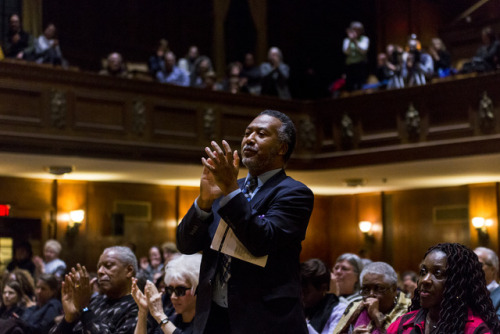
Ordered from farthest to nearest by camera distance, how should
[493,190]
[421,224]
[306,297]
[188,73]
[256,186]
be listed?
[421,224]
[493,190]
[188,73]
[306,297]
[256,186]

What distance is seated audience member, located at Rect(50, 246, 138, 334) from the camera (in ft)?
12.5

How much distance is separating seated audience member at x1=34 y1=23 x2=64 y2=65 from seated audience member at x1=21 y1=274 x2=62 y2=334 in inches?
173

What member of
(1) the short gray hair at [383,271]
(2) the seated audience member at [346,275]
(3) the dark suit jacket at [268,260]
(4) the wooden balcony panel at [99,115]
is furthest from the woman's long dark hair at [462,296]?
(4) the wooden balcony panel at [99,115]

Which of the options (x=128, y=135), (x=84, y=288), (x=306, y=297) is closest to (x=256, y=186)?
(x=84, y=288)

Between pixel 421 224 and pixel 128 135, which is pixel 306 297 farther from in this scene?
pixel 421 224

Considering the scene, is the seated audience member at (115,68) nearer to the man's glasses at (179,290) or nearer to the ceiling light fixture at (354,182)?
the ceiling light fixture at (354,182)

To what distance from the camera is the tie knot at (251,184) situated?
260cm

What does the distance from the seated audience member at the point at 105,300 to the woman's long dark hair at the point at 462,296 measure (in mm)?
1783

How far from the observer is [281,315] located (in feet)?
7.84

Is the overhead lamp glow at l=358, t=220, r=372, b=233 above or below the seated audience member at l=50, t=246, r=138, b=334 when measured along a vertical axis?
below

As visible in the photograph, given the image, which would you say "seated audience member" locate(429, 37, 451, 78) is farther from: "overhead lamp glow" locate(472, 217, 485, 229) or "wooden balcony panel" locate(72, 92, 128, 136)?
"wooden balcony panel" locate(72, 92, 128, 136)

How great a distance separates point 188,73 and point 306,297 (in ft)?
22.5

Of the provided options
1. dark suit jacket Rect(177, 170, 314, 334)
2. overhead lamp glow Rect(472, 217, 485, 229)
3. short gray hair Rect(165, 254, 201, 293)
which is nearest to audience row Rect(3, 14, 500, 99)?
overhead lamp glow Rect(472, 217, 485, 229)

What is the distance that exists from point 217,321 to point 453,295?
95 centimetres
